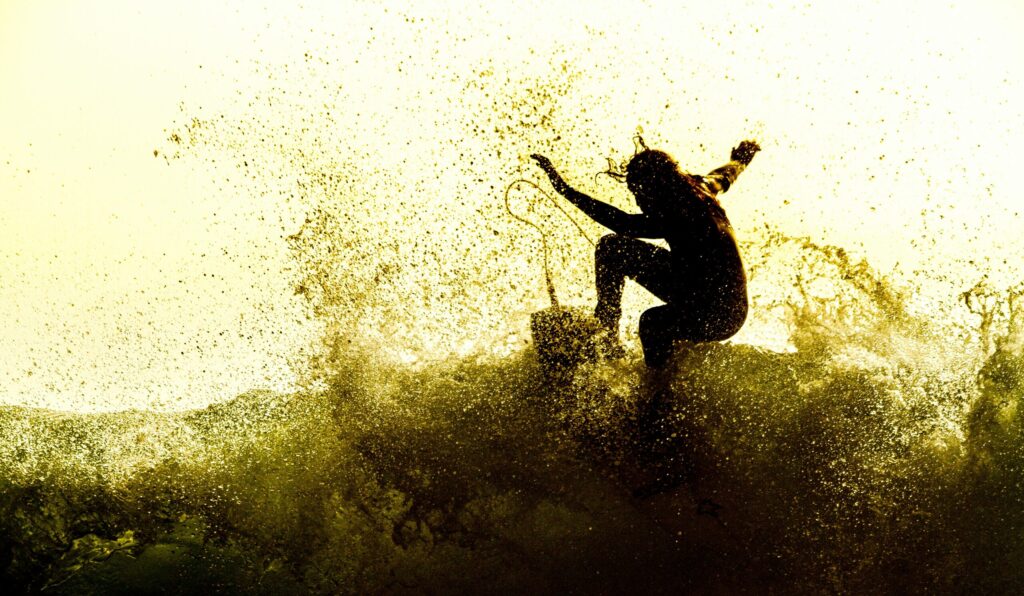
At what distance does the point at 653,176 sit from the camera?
7.79 ft

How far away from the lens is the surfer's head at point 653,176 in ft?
7.66

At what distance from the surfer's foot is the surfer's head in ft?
2.41

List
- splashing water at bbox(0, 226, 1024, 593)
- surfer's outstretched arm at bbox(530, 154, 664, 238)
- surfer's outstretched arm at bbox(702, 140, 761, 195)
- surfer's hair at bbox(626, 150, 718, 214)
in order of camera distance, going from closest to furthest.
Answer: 1. surfer's hair at bbox(626, 150, 718, 214)
2. surfer's outstretched arm at bbox(702, 140, 761, 195)
3. surfer's outstretched arm at bbox(530, 154, 664, 238)
4. splashing water at bbox(0, 226, 1024, 593)

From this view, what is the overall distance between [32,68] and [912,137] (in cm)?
510

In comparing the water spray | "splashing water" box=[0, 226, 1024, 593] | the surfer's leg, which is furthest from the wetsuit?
"splashing water" box=[0, 226, 1024, 593]

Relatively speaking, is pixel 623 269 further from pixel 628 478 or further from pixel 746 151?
pixel 628 478

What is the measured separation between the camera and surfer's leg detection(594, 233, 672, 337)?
260 cm

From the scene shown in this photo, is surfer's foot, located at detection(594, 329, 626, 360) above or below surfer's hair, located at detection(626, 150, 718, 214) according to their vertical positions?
below

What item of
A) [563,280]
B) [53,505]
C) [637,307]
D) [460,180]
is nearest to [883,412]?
[637,307]

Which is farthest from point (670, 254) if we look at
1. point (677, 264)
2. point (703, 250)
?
point (703, 250)

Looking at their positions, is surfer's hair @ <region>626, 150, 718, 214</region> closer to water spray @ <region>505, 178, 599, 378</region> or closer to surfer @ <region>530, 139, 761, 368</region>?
surfer @ <region>530, 139, 761, 368</region>

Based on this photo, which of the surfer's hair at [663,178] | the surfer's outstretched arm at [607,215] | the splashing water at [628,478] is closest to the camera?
the surfer's hair at [663,178]

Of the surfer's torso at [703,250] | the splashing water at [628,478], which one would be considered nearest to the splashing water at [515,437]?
the splashing water at [628,478]

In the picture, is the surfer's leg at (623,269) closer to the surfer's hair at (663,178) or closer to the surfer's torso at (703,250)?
the surfer's torso at (703,250)
